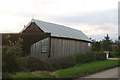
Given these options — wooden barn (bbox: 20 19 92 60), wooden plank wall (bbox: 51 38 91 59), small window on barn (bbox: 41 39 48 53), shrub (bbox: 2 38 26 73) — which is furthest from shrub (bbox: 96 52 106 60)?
shrub (bbox: 2 38 26 73)

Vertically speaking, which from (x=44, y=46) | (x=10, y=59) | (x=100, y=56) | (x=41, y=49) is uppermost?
(x=44, y=46)

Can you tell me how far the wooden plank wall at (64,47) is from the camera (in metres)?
26.8

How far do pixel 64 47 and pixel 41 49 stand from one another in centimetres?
473

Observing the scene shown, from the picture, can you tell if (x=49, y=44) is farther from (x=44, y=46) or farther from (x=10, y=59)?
(x=10, y=59)

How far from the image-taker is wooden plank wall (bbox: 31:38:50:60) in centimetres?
2491

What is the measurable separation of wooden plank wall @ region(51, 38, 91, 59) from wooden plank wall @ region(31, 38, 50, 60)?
92cm

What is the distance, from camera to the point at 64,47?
29.4 m

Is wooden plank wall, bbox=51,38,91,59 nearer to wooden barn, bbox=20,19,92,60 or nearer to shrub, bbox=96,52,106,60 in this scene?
wooden barn, bbox=20,19,92,60

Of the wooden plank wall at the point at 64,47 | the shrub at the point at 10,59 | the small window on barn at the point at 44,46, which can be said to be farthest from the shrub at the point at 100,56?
the shrub at the point at 10,59

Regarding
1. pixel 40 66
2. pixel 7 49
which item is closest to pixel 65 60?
pixel 40 66

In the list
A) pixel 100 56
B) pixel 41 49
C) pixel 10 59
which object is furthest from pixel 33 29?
pixel 100 56

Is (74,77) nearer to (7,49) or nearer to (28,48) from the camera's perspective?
(7,49)

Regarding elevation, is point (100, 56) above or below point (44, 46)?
below

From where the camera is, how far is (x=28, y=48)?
24266 mm
